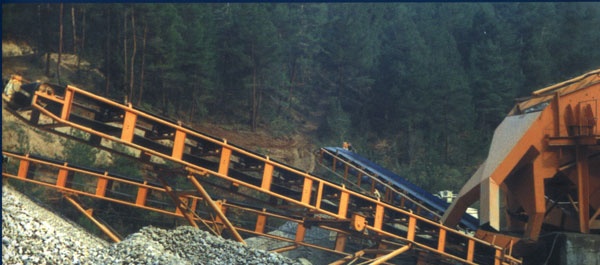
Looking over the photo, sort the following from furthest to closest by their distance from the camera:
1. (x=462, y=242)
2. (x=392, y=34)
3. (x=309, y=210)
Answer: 1. (x=392, y=34)
2. (x=462, y=242)
3. (x=309, y=210)

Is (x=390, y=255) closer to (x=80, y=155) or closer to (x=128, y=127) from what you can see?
(x=128, y=127)

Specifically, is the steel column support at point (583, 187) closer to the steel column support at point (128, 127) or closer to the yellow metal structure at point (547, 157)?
the yellow metal structure at point (547, 157)

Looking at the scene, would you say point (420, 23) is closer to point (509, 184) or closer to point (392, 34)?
point (392, 34)

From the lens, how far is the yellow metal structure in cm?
1120

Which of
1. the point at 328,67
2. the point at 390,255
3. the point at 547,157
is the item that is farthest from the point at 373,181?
the point at 328,67

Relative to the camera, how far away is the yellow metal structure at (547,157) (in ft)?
36.8

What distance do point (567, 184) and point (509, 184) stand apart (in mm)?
1067

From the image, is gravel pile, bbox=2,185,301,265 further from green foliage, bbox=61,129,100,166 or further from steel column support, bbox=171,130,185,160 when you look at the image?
green foliage, bbox=61,129,100,166

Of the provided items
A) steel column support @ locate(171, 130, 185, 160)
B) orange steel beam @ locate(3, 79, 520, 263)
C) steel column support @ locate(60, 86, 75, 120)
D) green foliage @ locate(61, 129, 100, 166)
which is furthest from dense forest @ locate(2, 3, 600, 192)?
steel column support @ locate(60, 86, 75, 120)

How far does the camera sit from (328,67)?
3525 centimetres

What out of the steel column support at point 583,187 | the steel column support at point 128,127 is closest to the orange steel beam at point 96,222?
the steel column support at point 128,127

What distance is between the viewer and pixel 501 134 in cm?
1197

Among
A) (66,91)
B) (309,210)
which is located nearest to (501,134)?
(309,210)

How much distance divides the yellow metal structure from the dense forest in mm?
12540
